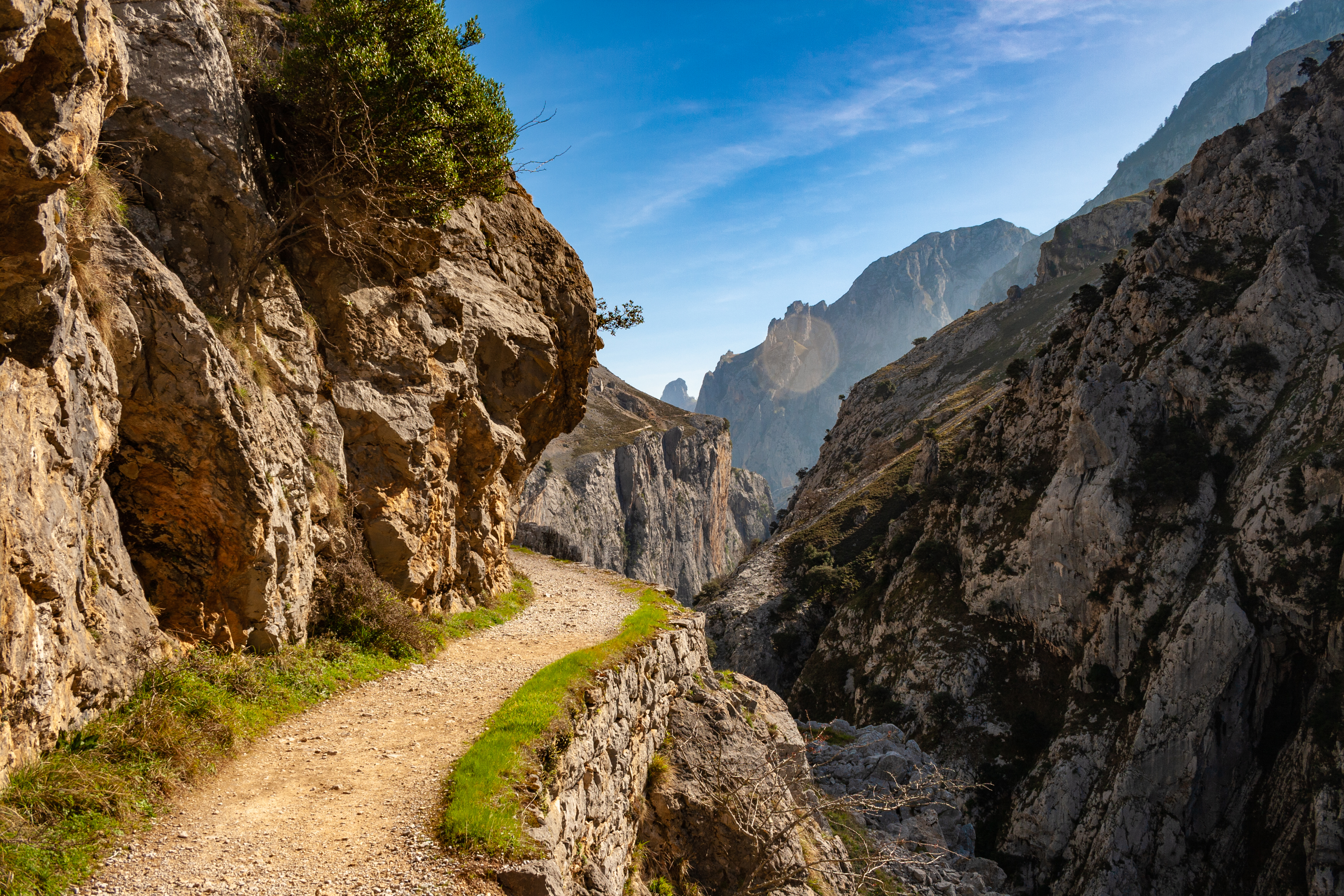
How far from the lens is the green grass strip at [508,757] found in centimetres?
738

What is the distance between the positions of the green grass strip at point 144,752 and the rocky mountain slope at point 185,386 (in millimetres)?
308

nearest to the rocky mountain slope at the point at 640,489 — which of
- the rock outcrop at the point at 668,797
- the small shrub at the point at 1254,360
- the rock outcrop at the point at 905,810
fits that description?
the rock outcrop at the point at 905,810

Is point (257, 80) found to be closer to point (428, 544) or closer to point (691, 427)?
point (428, 544)

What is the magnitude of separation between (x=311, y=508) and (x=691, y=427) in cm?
15469

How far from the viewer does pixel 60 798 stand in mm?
6176

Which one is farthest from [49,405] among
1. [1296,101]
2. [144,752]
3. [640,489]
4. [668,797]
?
[640,489]

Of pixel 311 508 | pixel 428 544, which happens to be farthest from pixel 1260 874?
pixel 311 508

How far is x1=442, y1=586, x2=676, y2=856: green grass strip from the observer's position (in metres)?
7.38

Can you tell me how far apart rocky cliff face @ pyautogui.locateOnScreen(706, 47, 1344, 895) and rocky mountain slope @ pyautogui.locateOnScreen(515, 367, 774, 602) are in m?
44.6

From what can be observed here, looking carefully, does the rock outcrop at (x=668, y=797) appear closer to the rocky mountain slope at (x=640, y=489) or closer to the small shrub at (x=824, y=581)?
the small shrub at (x=824, y=581)

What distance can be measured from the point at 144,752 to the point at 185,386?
4.88 meters

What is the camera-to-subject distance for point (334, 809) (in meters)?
7.71

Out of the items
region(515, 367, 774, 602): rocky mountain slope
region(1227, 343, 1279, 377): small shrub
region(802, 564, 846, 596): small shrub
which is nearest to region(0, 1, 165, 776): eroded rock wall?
region(1227, 343, 1279, 377): small shrub

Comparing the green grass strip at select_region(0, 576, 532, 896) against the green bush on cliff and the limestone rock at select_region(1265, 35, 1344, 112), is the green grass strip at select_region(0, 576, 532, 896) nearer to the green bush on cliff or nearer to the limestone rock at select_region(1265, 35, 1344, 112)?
the green bush on cliff
